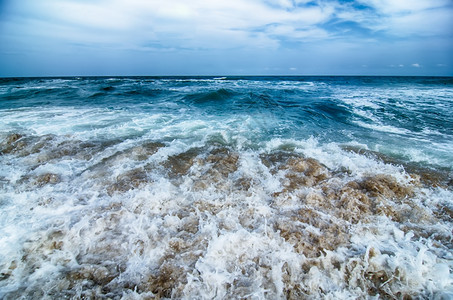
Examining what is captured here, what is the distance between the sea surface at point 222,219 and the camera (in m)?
2.66

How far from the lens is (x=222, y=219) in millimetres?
3668

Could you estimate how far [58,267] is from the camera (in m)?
2.82

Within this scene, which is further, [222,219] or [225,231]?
[222,219]

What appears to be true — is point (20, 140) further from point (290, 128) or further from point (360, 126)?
point (360, 126)

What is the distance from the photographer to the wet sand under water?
2643 millimetres

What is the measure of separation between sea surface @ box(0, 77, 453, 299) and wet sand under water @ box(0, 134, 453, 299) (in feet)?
0.06

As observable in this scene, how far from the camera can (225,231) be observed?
339cm

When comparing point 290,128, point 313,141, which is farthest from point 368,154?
point 290,128

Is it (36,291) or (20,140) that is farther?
(20,140)

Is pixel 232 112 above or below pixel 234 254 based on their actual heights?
above

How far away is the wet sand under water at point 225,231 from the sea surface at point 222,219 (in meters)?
0.02

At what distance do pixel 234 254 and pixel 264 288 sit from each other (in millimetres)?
552

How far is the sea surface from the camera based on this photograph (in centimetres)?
266

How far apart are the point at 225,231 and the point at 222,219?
297 mm
